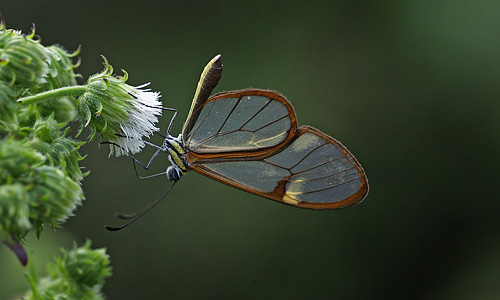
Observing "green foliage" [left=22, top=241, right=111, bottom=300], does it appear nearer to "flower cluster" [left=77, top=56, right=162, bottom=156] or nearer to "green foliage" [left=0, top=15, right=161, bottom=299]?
"green foliage" [left=0, top=15, right=161, bottom=299]

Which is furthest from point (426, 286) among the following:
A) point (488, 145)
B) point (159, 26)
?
point (159, 26)

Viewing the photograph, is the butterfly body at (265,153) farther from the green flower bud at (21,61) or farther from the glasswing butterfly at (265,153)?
the green flower bud at (21,61)

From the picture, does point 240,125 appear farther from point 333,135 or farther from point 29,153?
point 333,135

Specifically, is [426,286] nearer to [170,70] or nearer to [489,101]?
[489,101]

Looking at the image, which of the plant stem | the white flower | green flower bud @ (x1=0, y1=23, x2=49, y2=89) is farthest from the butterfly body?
green flower bud @ (x1=0, y1=23, x2=49, y2=89)

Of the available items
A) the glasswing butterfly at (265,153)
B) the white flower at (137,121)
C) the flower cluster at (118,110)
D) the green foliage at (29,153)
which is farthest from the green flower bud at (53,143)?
the glasswing butterfly at (265,153)

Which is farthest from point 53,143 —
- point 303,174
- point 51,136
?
point 303,174
